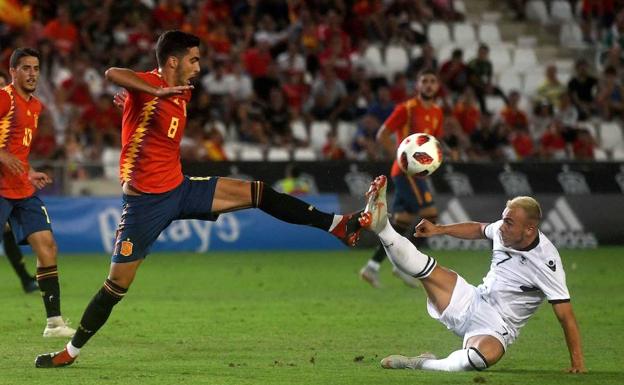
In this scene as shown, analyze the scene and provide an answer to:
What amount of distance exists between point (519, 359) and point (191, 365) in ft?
8.39

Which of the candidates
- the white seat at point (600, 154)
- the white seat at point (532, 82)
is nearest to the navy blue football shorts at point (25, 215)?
the white seat at point (600, 154)

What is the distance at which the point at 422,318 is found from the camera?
12.3m

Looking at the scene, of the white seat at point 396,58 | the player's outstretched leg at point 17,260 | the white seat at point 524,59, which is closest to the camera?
the player's outstretched leg at point 17,260

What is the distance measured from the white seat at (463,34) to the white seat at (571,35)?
2.56 meters

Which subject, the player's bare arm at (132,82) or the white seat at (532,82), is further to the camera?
the white seat at (532,82)

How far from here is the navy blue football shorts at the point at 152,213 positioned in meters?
8.87

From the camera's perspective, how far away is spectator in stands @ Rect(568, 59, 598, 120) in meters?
26.3

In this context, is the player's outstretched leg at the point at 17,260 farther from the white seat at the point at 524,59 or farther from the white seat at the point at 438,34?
the white seat at the point at 524,59

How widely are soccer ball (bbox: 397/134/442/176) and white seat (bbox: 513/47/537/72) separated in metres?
18.2

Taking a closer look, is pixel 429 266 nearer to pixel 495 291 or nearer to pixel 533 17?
pixel 495 291

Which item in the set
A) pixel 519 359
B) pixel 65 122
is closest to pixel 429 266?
pixel 519 359

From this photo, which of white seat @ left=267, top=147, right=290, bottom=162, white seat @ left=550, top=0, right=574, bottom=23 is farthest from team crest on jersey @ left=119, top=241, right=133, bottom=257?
white seat @ left=550, top=0, right=574, bottom=23

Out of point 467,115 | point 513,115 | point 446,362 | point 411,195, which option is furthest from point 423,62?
point 446,362

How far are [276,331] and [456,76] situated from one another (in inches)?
600
